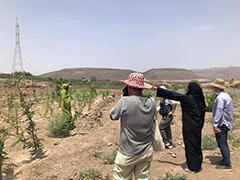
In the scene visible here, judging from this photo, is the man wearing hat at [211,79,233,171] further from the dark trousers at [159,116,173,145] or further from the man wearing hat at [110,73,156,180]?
the man wearing hat at [110,73,156,180]


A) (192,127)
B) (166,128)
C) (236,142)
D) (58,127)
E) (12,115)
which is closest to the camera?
(192,127)

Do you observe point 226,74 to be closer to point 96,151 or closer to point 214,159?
point 214,159

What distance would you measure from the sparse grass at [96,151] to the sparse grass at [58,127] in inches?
54.1

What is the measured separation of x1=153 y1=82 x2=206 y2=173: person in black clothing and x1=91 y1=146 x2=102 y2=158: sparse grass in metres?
1.75

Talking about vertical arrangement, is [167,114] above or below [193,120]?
below

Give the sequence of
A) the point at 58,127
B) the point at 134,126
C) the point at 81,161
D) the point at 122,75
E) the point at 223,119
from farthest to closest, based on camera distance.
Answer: the point at 122,75 < the point at 58,127 < the point at 81,161 < the point at 223,119 < the point at 134,126

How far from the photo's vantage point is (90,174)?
318 centimetres

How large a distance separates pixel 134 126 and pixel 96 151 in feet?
7.43

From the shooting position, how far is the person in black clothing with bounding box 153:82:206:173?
3225 millimetres

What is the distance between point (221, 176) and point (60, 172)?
2.73m

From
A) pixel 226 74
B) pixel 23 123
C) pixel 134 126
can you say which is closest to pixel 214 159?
pixel 134 126

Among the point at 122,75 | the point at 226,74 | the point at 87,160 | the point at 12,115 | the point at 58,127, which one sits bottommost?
the point at 87,160

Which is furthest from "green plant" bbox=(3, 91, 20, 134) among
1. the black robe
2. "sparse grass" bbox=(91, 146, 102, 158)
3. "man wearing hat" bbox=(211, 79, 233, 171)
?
"man wearing hat" bbox=(211, 79, 233, 171)

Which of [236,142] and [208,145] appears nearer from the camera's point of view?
[208,145]
